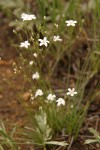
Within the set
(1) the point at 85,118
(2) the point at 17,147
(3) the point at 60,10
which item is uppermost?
(3) the point at 60,10

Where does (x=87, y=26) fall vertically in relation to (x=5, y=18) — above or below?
below

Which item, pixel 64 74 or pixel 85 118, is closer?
pixel 85 118

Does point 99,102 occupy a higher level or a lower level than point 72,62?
lower

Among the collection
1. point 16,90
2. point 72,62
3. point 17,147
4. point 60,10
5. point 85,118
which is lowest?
point 17,147

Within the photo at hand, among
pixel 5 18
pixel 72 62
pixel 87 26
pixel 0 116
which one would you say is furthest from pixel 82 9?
pixel 0 116

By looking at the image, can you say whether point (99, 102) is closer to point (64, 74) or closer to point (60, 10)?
point (64, 74)

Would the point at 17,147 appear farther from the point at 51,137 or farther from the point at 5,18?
the point at 5,18

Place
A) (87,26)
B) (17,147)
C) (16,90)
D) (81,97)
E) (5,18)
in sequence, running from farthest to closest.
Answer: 1. (5,18)
2. (87,26)
3. (16,90)
4. (81,97)
5. (17,147)

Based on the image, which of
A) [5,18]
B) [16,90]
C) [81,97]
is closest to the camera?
[81,97]

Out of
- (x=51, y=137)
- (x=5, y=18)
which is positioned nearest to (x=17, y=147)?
(x=51, y=137)
